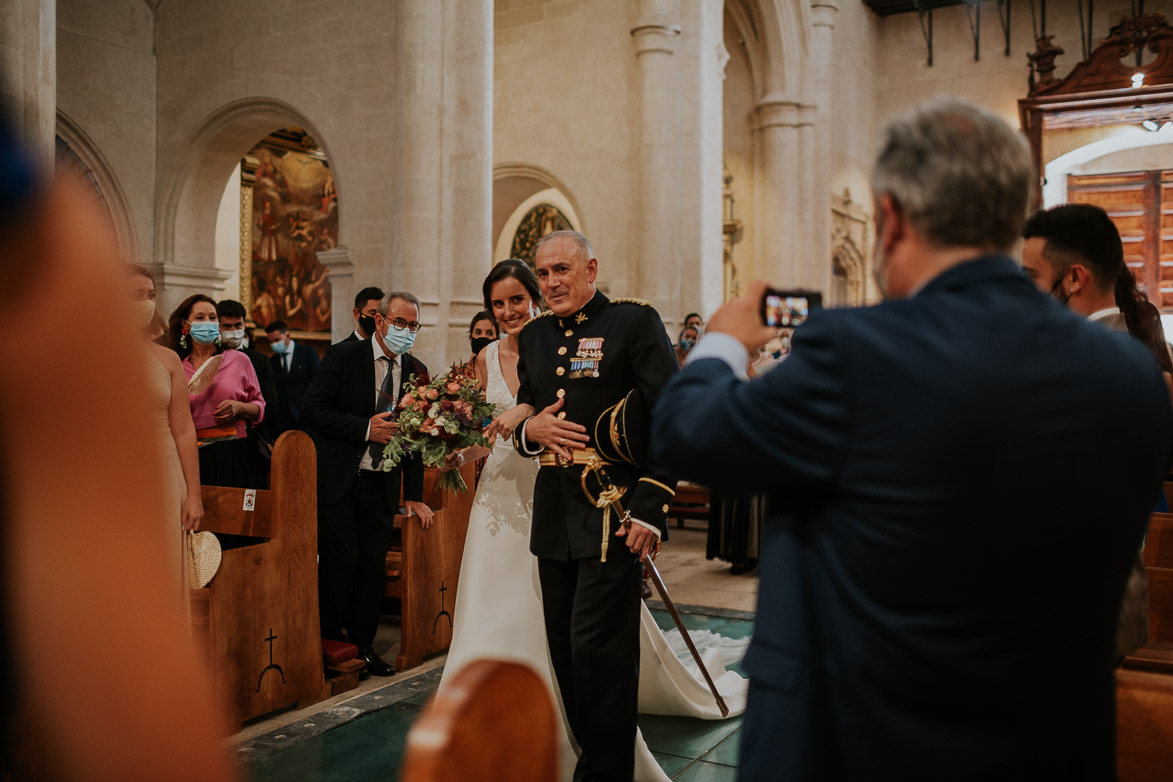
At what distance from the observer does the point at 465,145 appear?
9.06 m

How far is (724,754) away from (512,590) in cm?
110

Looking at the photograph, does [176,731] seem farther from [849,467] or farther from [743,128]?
[743,128]

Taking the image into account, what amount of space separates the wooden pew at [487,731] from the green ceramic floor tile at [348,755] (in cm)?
311

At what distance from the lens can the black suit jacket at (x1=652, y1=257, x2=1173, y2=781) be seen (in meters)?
1.26

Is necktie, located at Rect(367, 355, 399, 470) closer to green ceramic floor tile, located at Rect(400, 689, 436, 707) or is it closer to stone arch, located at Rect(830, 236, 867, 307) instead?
green ceramic floor tile, located at Rect(400, 689, 436, 707)

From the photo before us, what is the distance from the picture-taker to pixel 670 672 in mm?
4293

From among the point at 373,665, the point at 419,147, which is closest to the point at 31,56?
the point at 419,147

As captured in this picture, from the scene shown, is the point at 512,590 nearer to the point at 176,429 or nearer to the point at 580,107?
the point at 176,429

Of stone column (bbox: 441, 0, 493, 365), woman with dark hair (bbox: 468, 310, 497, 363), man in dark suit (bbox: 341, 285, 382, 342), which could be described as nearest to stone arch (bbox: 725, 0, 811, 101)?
stone column (bbox: 441, 0, 493, 365)

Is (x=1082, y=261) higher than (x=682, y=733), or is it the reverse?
(x=1082, y=261)

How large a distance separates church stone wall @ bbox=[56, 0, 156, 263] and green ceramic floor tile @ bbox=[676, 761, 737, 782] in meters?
9.95

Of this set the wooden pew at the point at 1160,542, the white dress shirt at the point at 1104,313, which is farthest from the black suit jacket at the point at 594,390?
the wooden pew at the point at 1160,542

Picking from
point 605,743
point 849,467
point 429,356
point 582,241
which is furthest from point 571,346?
point 429,356

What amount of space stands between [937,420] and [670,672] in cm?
327
